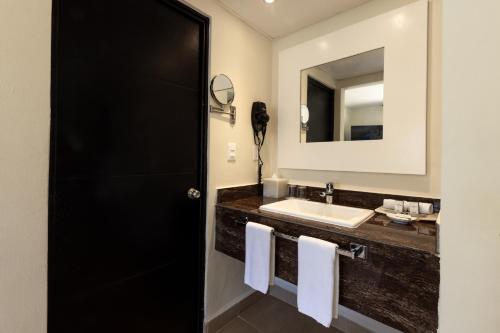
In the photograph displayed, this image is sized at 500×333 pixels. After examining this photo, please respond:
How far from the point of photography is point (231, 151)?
1644mm

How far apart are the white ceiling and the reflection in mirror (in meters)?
0.33

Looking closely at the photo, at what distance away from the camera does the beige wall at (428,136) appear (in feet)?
4.16

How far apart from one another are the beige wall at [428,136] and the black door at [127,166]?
776 mm

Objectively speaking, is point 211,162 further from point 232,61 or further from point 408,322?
point 408,322

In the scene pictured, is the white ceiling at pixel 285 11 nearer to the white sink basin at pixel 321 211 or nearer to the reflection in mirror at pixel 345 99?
the reflection in mirror at pixel 345 99

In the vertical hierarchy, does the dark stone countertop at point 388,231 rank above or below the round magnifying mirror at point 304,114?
below

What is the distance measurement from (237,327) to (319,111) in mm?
1612

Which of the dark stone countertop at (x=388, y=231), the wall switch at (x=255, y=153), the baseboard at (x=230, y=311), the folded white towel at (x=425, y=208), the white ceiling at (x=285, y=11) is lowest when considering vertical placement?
the baseboard at (x=230, y=311)

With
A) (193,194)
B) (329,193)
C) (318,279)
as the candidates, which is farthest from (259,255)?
(329,193)

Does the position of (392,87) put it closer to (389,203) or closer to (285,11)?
(389,203)

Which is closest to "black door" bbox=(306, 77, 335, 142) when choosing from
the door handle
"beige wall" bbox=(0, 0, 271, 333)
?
the door handle
